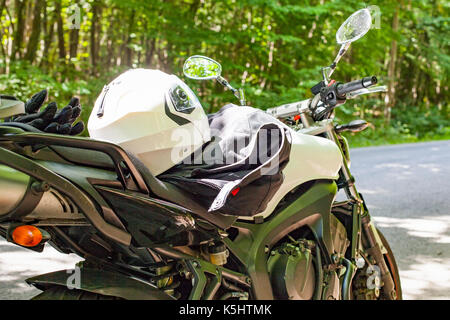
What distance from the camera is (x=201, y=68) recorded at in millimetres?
2680

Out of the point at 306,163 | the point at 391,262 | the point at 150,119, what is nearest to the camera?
the point at 150,119

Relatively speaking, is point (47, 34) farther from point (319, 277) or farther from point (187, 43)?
point (319, 277)

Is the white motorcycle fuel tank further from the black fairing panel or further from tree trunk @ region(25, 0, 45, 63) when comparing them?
tree trunk @ region(25, 0, 45, 63)

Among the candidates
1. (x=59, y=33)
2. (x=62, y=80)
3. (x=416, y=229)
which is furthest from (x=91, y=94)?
(x=416, y=229)

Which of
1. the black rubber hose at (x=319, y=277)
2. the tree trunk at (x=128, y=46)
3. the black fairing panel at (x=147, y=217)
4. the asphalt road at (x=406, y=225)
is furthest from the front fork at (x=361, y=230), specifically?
the tree trunk at (x=128, y=46)

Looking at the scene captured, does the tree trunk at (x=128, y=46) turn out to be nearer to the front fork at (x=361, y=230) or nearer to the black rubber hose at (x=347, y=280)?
the front fork at (x=361, y=230)

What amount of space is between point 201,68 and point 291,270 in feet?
3.58

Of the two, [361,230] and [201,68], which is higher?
[201,68]

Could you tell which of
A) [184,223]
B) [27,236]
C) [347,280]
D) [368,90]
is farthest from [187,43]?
[27,236]

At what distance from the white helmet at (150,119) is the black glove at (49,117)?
13cm

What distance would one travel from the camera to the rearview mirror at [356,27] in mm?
2537
